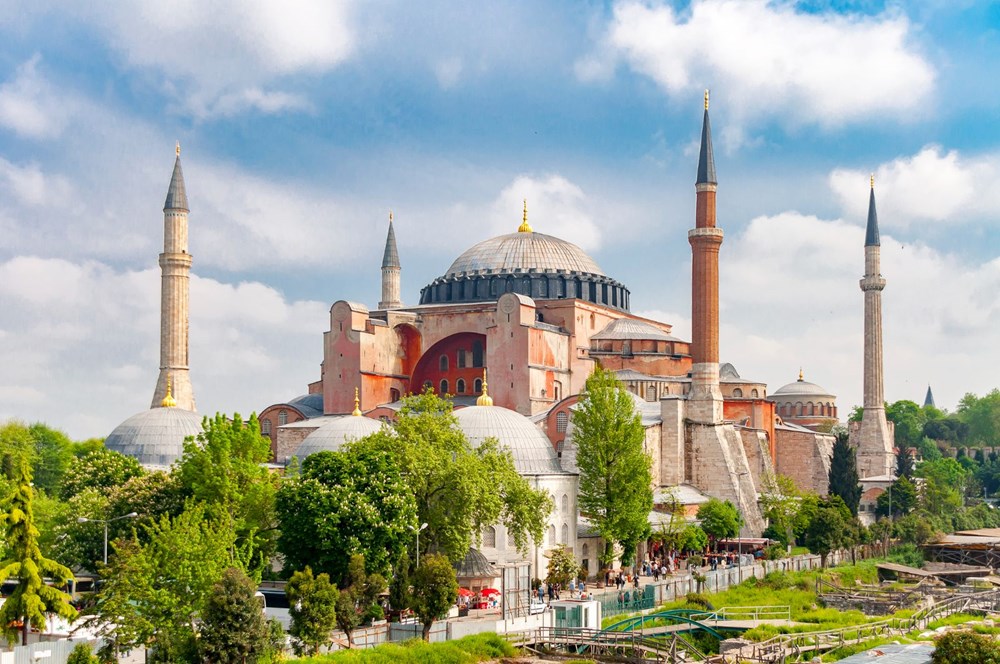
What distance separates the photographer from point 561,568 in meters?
31.0

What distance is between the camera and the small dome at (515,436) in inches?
1314

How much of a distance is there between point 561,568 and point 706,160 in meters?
17.7

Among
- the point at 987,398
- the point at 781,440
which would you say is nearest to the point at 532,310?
the point at 781,440

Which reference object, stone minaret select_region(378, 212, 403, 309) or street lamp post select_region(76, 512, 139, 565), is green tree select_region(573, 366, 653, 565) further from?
stone minaret select_region(378, 212, 403, 309)

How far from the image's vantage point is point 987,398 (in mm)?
87375

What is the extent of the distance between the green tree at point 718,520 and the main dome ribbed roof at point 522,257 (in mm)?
13211

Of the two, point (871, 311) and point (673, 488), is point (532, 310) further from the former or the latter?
point (871, 311)

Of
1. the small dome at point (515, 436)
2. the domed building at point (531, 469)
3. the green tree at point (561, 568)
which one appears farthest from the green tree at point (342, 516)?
the small dome at point (515, 436)

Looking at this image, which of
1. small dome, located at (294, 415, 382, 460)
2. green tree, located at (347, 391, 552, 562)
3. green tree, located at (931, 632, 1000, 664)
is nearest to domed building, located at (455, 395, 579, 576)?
green tree, located at (347, 391, 552, 562)

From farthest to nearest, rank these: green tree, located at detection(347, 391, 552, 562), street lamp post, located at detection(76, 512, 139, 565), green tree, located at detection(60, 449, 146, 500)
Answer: green tree, located at detection(60, 449, 146, 500), green tree, located at detection(347, 391, 552, 562), street lamp post, located at detection(76, 512, 139, 565)

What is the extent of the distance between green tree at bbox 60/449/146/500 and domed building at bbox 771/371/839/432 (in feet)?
128

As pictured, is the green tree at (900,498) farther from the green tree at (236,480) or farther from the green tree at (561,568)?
the green tree at (236,480)

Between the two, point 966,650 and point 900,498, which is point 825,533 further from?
point 966,650

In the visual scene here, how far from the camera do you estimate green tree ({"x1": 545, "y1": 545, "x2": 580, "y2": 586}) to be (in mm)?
30500
